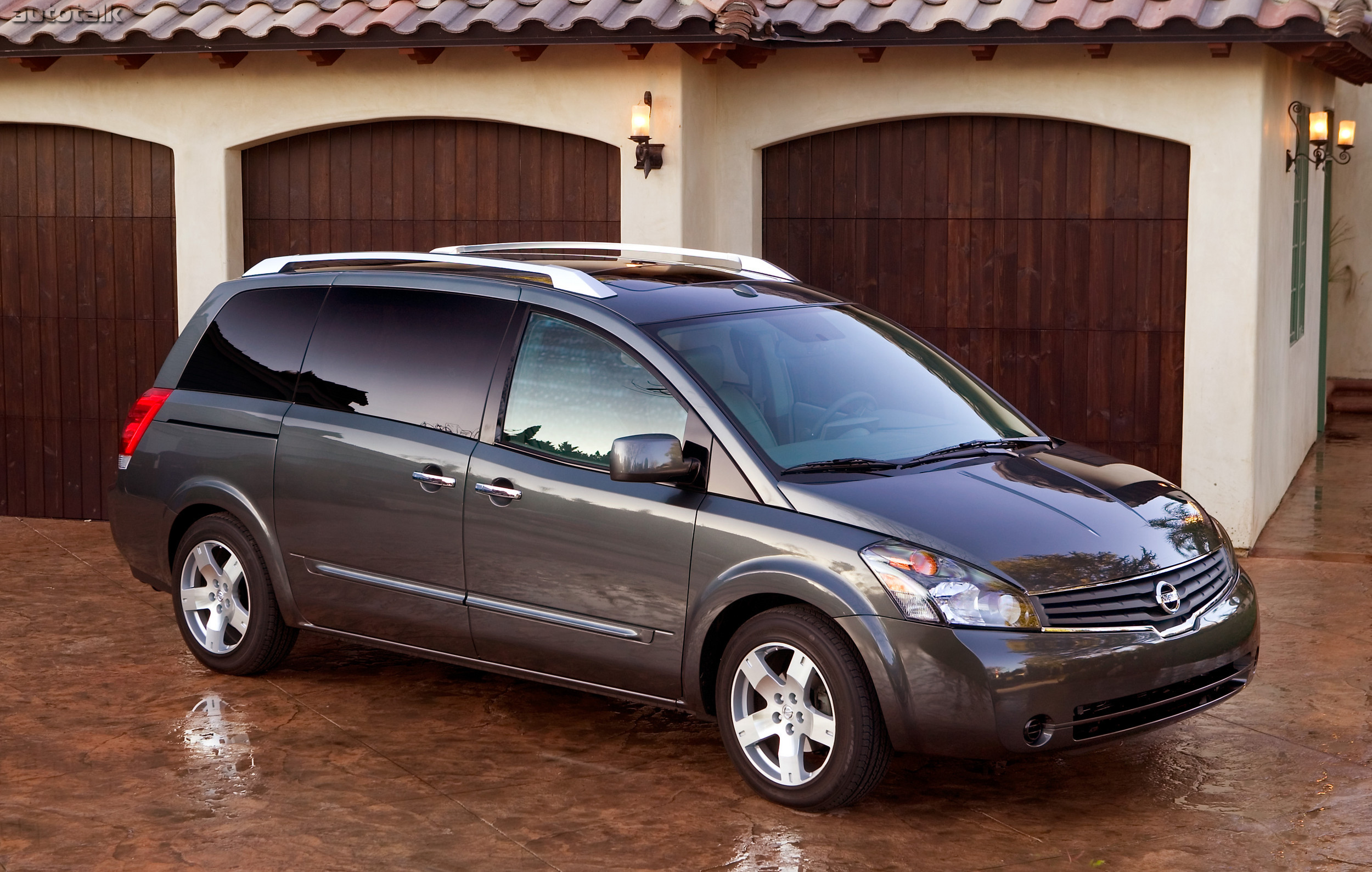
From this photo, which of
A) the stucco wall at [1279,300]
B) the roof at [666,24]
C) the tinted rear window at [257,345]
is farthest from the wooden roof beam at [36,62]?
the stucco wall at [1279,300]

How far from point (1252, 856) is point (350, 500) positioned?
3.62m

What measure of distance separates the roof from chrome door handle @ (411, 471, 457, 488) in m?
4.04

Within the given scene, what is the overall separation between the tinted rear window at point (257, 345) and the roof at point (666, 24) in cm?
310

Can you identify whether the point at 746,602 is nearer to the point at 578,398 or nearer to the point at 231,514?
the point at 578,398

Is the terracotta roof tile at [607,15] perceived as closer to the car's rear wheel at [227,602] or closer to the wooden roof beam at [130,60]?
the wooden roof beam at [130,60]

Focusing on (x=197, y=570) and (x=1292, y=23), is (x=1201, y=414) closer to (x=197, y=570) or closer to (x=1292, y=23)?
(x=1292, y=23)

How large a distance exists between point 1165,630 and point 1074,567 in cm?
40

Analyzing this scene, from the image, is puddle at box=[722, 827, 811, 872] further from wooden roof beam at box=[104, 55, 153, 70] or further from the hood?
wooden roof beam at box=[104, 55, 153, 70]

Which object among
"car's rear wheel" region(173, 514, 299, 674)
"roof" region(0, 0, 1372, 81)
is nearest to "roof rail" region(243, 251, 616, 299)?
"car's rear wheel" region(173, 514, 299, 674)

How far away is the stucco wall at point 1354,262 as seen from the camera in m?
17.3

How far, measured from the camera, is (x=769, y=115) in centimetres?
1053

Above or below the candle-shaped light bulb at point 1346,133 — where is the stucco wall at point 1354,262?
below

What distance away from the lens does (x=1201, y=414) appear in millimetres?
9859

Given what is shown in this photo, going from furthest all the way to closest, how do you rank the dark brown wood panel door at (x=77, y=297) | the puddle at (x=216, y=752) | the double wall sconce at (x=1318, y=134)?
1. the dark brown wood panel door at (x=77, y=297)
2. the double wall sconce at (x=1318, y=134)
3. the puddle at (x=216, y=752)
